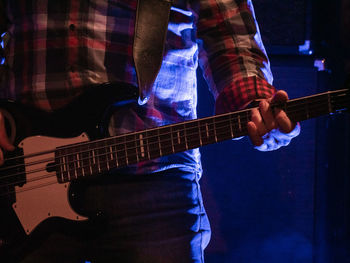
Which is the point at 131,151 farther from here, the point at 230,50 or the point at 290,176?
the point at 290,176

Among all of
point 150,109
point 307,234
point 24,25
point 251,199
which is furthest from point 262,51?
point 307,234

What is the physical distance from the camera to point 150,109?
1056 mm

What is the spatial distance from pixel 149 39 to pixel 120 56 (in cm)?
10

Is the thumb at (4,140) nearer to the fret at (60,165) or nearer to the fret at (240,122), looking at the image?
the fret at (60,165)

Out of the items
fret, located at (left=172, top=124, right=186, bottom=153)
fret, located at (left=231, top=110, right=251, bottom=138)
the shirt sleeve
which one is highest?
the shirt sleeve

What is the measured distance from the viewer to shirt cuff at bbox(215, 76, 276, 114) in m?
0.98

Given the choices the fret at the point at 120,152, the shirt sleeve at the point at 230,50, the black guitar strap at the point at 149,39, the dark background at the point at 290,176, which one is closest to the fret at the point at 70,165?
the fret at the point at 120,152

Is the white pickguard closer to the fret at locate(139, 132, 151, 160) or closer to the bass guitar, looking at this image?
the bass guitar

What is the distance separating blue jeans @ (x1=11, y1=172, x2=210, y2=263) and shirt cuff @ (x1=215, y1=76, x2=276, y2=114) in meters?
0.26

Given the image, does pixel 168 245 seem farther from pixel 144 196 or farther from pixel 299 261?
pixel 299 261

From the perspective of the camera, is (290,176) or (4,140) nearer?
(4,140)

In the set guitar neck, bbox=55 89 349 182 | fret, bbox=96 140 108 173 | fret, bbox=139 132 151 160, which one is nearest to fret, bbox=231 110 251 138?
guitar neck, bbox=55 89 349 182

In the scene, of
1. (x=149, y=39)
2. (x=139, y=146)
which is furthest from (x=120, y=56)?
(x=139, y=146)

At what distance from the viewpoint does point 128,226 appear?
98 centimetres
